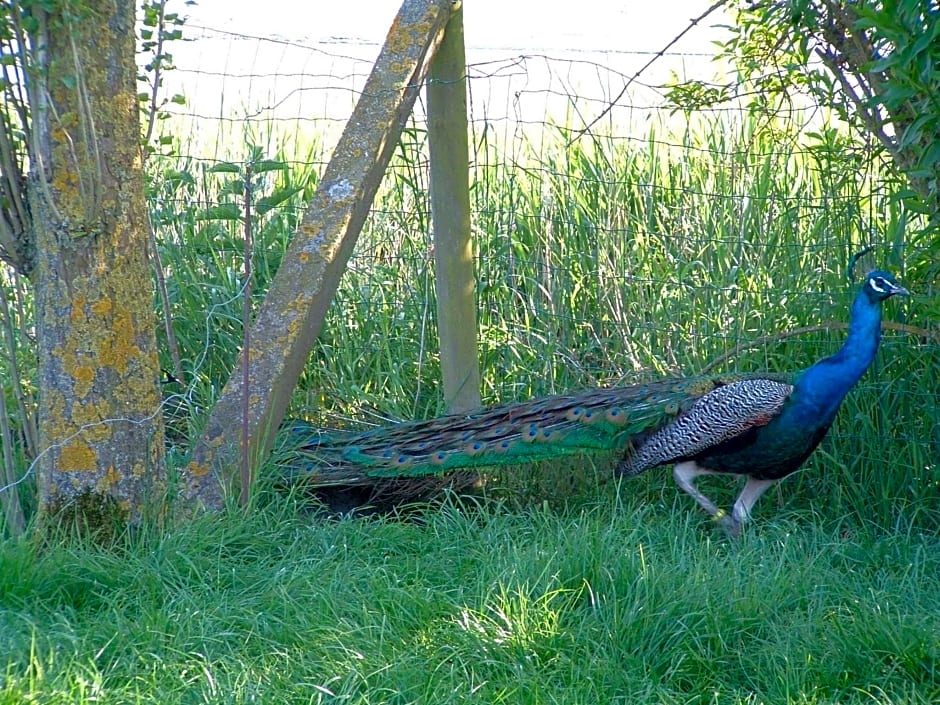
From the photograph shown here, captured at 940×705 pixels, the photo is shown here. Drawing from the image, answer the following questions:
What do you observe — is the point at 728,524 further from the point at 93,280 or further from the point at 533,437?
the point at 93,280

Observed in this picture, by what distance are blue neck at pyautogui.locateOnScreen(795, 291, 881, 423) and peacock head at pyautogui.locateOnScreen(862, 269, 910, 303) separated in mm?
26

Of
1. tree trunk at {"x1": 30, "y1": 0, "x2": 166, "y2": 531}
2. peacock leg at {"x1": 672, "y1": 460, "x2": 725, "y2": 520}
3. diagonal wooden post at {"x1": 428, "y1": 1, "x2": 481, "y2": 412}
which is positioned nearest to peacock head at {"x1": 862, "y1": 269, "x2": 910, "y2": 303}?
peacock leg at {"x1": 672, "y1": 460, "x2": 725, "y2": 520}

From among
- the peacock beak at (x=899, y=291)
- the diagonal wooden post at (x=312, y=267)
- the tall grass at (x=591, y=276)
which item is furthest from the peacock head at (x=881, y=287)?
the diagonal wooden post at (x=312, y=267)

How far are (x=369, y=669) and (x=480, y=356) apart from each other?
101 inches

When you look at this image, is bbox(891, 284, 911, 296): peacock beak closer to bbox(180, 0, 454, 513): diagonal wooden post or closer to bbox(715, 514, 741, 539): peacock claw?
bbox(715, 514, 741, 539): peacock claw

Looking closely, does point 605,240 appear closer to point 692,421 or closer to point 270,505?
point 692,421

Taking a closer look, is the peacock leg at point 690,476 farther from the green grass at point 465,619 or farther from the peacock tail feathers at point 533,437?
the green grass at point 465,619

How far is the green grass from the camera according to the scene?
9.43ft

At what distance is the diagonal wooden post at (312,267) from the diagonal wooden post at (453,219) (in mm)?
267

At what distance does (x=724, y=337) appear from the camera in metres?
5.06

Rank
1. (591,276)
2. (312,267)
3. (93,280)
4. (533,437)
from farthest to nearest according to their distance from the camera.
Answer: (591,276) < (533,437) < (312,267) < (93,280)

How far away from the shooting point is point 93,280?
354 cm

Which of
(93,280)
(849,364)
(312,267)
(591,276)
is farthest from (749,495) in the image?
(93,280)

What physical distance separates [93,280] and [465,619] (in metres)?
1.65
